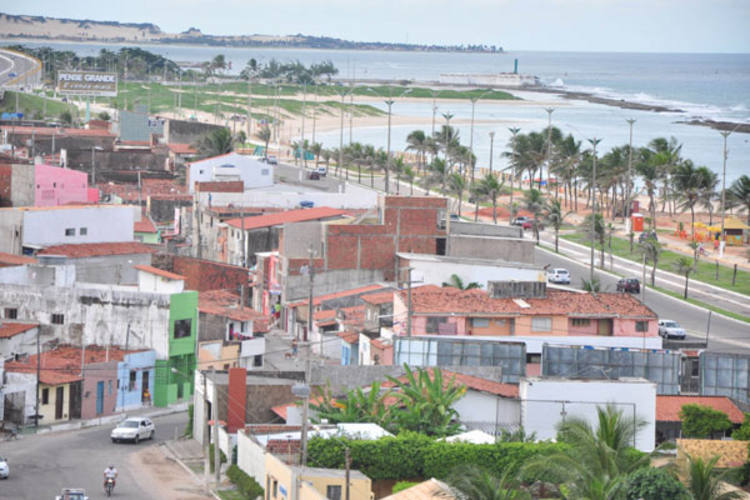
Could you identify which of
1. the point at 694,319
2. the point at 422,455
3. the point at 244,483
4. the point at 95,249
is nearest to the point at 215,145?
the point at 95,249

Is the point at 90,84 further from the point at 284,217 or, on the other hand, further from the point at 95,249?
the point at 95,249

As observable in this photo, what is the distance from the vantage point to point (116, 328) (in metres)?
49.1

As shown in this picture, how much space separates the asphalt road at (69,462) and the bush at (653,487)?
14.0 meters

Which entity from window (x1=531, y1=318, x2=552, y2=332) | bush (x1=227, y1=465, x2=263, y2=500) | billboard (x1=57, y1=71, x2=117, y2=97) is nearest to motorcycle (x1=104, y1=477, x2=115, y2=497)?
bush (x1=227, y1=465, x2=263, y2=500)

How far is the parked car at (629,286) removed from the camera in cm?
7038

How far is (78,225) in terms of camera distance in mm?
65438

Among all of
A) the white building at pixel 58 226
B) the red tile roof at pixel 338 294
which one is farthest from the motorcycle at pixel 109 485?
the white building at pixel 58 226

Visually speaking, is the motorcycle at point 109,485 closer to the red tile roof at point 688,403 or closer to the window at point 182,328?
the window at point 182,328

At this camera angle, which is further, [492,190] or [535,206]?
[492,190]

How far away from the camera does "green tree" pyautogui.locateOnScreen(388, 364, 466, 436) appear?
37.9 metres

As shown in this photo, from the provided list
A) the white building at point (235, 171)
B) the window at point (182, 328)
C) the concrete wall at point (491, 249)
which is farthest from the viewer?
the white building at point (235, 171)

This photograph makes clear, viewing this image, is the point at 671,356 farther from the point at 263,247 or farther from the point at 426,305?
the point at 263,247

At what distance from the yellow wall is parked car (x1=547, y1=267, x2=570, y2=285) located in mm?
31754

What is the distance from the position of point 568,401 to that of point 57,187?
47.2 m
